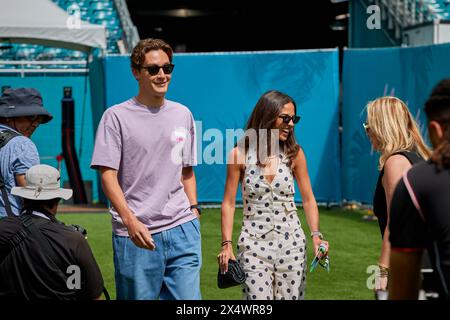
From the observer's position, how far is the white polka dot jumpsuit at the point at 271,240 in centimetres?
586

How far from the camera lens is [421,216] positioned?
10.3ft

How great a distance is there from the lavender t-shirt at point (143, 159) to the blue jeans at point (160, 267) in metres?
0.07

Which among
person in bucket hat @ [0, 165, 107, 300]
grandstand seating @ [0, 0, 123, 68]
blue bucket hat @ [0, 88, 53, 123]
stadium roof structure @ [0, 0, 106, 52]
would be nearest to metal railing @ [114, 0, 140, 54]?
grandstand seating @ [0, 0, 123, 68]

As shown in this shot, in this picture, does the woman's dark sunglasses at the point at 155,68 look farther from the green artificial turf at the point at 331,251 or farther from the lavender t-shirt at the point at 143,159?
the green artificial turf at the point at 331,251

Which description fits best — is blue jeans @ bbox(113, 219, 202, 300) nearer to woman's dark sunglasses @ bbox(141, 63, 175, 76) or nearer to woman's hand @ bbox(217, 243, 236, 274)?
woman's hand @ bbox(217, 243, 236, 274)

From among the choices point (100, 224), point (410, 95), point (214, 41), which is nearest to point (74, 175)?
point (100, 224)

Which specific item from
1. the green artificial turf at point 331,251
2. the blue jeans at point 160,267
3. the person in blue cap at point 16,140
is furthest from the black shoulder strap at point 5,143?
the green artificial turf at point 331,251

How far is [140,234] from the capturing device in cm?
508

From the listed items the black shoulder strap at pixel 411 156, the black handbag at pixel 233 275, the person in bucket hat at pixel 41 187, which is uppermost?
the black shoulder strap at pixel 411 156

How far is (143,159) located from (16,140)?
112cm

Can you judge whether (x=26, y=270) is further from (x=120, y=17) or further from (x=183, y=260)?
(x=120, y=17)

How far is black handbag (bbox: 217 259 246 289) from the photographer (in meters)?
5.77

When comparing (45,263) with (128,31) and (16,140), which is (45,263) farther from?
(128,31)
